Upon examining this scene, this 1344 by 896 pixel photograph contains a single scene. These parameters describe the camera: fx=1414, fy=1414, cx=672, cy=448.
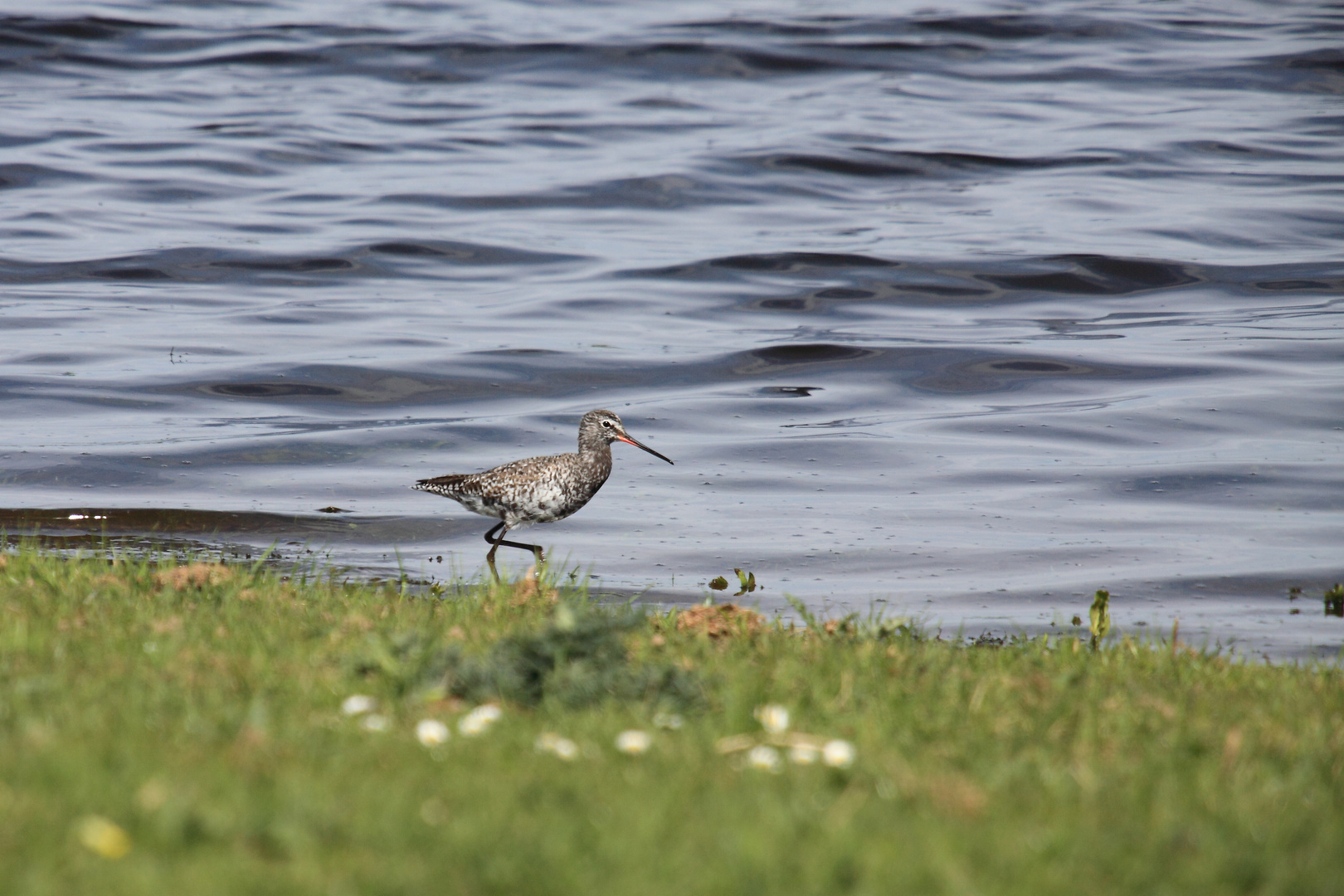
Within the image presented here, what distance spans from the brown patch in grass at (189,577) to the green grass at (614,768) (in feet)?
1.54

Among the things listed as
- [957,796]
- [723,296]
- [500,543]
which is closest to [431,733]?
[957,796]

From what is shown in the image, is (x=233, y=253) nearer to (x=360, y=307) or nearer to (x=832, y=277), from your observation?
(x=360, y=307)

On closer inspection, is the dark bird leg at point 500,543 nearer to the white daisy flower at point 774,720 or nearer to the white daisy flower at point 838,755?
the white daisy flower at point 774,720

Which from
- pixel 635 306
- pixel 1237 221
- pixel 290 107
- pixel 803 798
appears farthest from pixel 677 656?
pixel 290 107

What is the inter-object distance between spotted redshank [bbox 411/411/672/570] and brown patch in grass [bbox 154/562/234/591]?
167 inches

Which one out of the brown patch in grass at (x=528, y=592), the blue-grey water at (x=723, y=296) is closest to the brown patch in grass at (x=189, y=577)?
the brown patch in grass at (x=528, y=592)

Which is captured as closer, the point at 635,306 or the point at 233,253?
the point at 635,306

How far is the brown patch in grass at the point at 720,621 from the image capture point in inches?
286

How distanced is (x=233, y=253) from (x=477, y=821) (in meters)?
25.2

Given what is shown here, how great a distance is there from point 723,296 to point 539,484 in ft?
46.4

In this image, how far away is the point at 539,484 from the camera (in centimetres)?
1191

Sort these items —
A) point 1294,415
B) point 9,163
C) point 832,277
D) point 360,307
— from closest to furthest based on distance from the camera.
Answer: point 1294,415 < point 360,307 < point 832,277 < point 9,163

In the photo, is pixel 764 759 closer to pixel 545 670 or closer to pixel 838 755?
pixel 838 755

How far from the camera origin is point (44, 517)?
12.6 metres
